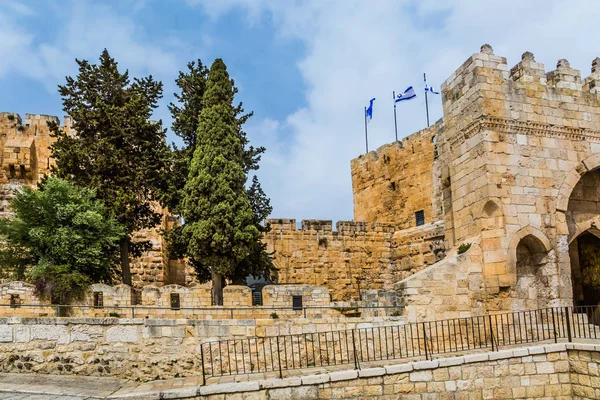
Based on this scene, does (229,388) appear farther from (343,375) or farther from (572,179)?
(572,179)

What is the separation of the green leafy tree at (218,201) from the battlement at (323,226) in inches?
117

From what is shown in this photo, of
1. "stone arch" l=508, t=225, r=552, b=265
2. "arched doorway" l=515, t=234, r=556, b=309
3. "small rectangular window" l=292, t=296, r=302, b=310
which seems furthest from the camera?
"small rectangular window" l=292, t=296, r=302, b=310

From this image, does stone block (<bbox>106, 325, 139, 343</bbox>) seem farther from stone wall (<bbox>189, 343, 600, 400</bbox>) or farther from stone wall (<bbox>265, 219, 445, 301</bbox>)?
stone wall (<bbox>265, 219, 445, 301</bbox>)

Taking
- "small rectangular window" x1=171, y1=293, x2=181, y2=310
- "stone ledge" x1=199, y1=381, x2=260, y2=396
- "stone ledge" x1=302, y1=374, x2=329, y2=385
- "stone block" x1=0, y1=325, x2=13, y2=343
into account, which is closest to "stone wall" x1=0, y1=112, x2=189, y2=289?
"small rectangular window" x1=171, y1=293, x2=181, y2=310

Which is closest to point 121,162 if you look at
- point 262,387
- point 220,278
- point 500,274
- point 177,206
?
point 177,206

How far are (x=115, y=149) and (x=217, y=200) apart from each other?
3950mm

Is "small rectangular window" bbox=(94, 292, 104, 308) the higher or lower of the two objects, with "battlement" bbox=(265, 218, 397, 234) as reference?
lower

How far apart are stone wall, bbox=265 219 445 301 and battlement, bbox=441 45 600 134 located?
722 centimetres

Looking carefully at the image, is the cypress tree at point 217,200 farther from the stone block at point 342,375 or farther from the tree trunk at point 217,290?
the stone block at point 342,375

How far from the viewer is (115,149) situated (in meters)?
17.9

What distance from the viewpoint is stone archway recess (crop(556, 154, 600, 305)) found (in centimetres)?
1332

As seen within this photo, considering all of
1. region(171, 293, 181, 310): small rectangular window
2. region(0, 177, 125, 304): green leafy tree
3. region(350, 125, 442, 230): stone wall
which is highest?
region(350, 125, 442, 230): stone wall

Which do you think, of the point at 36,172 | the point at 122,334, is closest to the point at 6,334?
the point at 122,334

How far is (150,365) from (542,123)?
A: 418 inches
